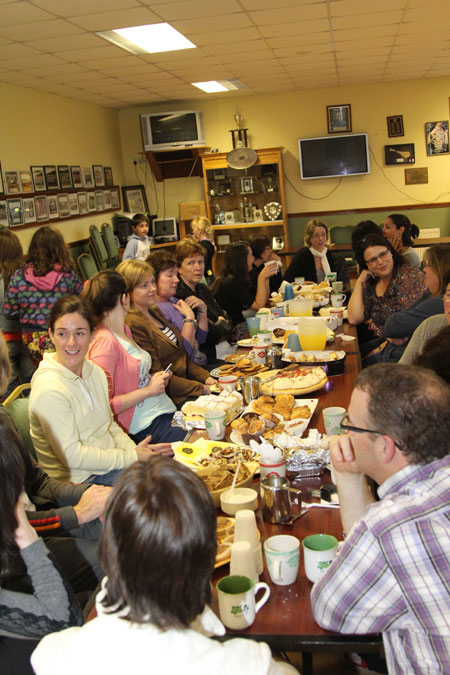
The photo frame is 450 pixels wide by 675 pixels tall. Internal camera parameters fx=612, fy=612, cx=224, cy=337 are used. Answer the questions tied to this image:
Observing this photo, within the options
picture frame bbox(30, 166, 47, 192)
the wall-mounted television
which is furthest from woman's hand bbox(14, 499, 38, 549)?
the wall-mounted television

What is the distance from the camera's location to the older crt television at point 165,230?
9.19 metres

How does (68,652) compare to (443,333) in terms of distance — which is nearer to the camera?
(68,652)

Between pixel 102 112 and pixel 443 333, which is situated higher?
pixel 102 112

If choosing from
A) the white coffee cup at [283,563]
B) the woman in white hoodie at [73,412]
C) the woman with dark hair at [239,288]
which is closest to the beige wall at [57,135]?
the woman with dark hair at [239,288]

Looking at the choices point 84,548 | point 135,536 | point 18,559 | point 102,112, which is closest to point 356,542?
point 135,536

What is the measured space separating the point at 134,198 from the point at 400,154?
4045 millimetres

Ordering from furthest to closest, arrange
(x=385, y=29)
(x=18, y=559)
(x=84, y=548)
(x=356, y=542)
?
(x=385, y=29) < (x=84, y=548) < (x=18, y=559) < (x=356, y=542)

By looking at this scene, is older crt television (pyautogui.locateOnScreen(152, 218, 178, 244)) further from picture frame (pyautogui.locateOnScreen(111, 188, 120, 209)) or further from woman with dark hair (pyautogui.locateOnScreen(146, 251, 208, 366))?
woman with dark hair (pyautogui.locateOnScreen(146, 251, 208, 366))

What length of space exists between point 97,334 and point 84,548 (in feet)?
3.45

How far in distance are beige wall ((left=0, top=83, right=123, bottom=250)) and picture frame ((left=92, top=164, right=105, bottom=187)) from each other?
9cm

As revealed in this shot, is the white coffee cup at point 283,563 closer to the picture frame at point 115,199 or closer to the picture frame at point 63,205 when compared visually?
the picture frame at point 63,205

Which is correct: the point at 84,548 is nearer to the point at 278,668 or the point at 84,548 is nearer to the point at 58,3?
the point at 278,668

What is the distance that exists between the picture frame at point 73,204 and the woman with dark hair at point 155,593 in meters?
6.96

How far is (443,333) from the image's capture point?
6.02ft
